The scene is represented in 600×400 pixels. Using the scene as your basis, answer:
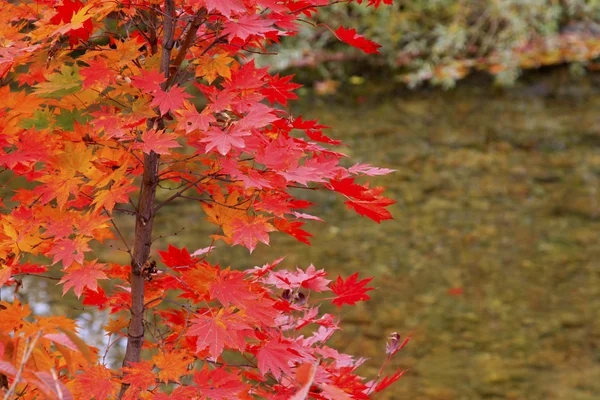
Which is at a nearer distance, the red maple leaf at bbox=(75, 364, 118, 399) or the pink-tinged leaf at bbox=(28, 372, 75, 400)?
the pink-tinged leaf at bbox=(28, 372, 75, 400)

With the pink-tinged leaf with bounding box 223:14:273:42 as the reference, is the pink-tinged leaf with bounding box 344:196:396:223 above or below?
below

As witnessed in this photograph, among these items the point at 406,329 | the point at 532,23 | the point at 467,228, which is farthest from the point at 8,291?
the point at 532,23

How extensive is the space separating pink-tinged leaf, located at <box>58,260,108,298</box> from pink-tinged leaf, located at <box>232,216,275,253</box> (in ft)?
0.68

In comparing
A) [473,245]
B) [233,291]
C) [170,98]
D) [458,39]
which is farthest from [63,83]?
[458,39]

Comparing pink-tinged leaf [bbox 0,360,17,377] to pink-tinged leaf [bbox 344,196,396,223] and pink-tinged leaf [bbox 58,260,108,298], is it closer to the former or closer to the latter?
pink-tinged leaf [bbox 58,260,108,298]

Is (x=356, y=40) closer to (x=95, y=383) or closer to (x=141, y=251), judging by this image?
(x=141, y=251)

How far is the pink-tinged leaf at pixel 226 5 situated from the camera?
3.36 ft

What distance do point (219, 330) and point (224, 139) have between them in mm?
279

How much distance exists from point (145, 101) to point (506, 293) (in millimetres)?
2611

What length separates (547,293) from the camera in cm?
342

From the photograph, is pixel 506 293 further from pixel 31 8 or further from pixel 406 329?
pixel 31 8

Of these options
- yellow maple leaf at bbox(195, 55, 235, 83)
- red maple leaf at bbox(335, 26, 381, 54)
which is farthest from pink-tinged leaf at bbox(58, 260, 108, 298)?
red maple leaf at bbox(335, 26, 381, 54)

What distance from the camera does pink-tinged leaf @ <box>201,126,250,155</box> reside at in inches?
43.1

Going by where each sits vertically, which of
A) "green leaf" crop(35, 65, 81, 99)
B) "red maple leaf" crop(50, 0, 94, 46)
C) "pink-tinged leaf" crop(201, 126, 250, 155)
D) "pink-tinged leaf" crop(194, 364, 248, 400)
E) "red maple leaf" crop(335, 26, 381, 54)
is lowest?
"pink-tinged leaf" crop(194, 364, 248, 400)
